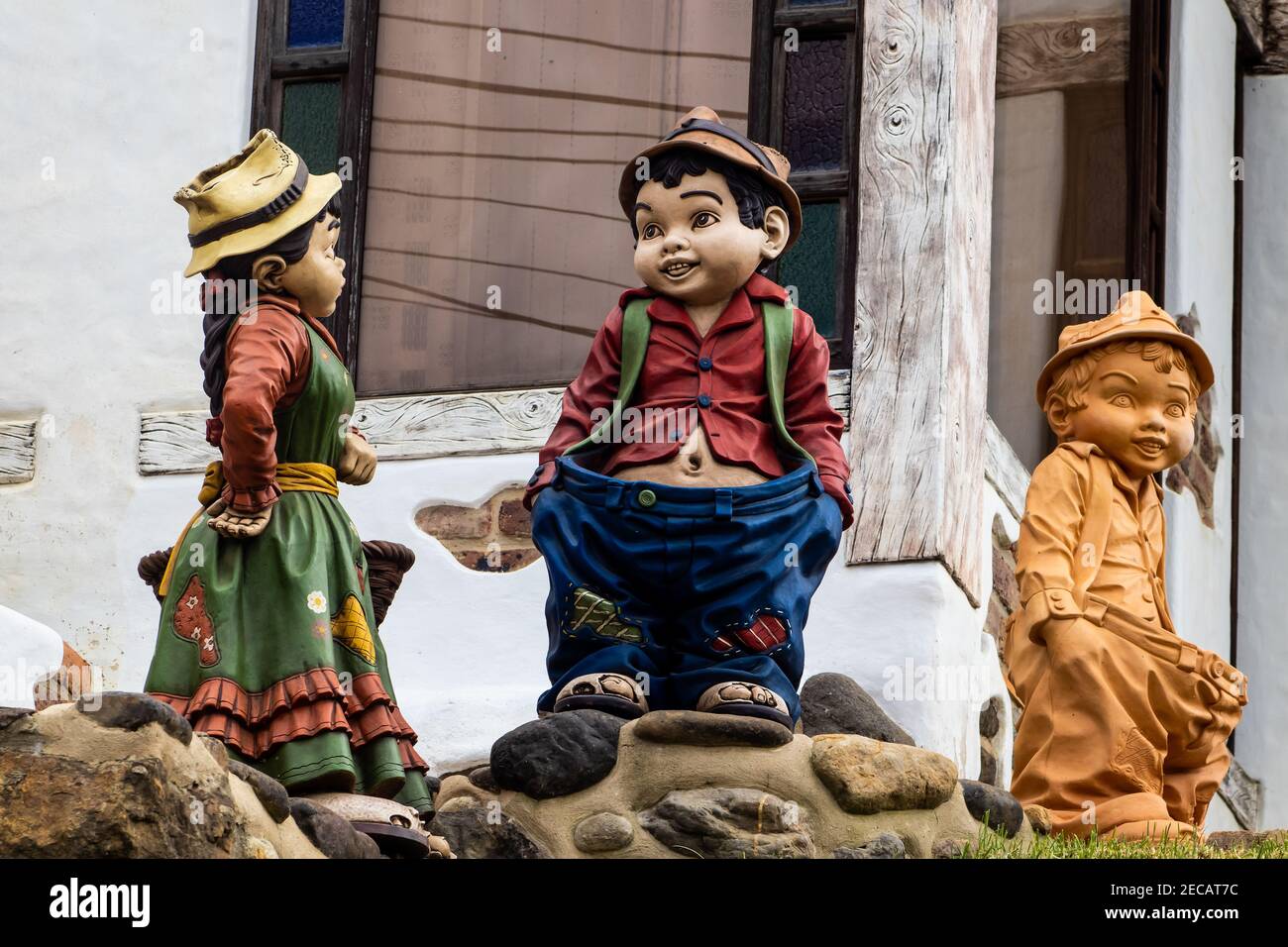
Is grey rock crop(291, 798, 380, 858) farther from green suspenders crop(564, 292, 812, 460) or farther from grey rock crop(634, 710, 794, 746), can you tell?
green suspenders crop(564, 292, 812, 460)

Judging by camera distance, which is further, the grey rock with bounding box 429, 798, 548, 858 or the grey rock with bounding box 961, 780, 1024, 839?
the grey rock with bounding box 961, 780, 1024, 839

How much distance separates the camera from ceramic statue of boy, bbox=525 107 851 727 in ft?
21.0

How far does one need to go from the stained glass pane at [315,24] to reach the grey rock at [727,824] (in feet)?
15.8

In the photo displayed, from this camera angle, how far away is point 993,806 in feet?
21.5

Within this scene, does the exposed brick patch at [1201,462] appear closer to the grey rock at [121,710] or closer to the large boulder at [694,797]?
the large boulder at [694,797]

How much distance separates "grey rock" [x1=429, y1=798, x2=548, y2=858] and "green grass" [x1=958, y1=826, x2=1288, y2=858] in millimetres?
1080

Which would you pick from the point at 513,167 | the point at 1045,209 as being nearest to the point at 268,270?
the point at 513,167

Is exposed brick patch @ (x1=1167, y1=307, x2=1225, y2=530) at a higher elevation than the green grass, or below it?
higher

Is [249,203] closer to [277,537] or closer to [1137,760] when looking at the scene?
[277,537]

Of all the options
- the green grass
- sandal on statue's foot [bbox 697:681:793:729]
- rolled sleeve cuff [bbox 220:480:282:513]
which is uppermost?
rolled sleeve cuff [bbox 220:480:282:513]

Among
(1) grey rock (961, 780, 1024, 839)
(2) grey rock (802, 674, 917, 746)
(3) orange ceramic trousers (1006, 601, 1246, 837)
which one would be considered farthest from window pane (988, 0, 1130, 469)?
(1) grey rock (961, 780, 1024, 839)

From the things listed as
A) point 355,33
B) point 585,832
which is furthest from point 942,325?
point 585,832

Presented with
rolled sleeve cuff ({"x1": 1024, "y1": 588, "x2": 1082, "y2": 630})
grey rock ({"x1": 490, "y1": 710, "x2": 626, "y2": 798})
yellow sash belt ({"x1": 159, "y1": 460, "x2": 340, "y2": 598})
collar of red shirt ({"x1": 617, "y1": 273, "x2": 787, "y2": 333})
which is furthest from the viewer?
rolled sleeve cuff ({"x1": 1024, "y1": 588, "x2": 1082, "y2": 630})
